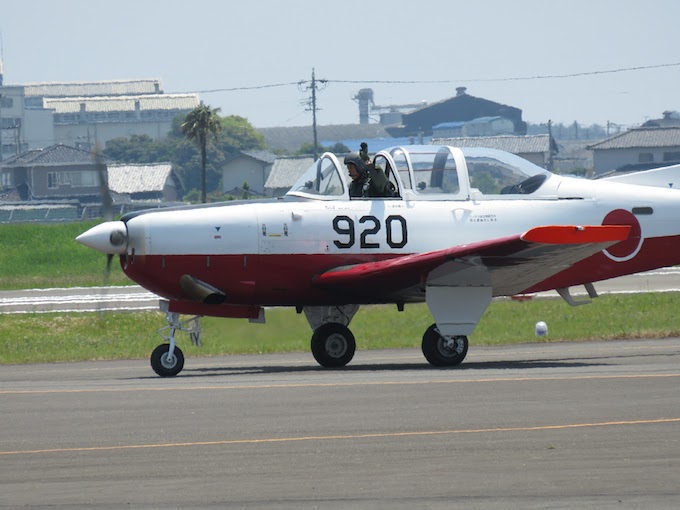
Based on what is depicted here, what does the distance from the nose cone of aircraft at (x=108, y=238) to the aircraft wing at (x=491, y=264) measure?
103 inches

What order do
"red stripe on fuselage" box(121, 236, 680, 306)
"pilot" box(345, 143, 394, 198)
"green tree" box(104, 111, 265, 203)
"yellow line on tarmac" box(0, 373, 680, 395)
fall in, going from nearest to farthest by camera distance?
"yellow line on tarmac" box(0, 373, 680, 395) → "red stripe on fuselage" box(121, 236, 680, 306) → "pilot" box(345, 143, 394, 198) → "green tree" box(104, 111, 265, 203)

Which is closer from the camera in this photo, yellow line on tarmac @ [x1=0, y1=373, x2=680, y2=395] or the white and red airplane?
yellow line on tarmac @ [x1=0, y1=373, x2=680, y2=395]

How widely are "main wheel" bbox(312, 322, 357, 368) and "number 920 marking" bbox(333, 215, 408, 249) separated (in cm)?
122

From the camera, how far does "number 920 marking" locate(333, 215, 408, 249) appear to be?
54.6 feet

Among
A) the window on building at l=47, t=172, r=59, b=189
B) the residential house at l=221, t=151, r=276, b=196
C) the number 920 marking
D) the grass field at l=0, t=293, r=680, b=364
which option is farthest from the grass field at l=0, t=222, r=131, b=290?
the residential house at l=221, t=151, r=276, b=196

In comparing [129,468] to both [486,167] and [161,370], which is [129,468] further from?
[486,167]

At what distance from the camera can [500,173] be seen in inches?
690

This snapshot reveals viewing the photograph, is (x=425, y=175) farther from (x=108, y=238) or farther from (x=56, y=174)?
(x=56, y=174)

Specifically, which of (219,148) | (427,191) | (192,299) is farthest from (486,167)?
(219,148)

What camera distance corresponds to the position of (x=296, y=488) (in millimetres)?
8461

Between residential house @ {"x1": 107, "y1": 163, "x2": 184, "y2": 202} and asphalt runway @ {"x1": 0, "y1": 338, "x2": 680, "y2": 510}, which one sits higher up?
residential house @ {"x1": 107, "y1": 163, "x2": 184, "y2": 202}

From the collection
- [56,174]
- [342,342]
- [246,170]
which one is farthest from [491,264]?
[246,170]

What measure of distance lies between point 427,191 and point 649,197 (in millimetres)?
3341

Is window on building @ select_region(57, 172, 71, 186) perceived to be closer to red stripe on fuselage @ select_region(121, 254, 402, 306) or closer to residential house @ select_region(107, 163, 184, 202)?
residential house @ select_region(107, 163, 184, 202)
